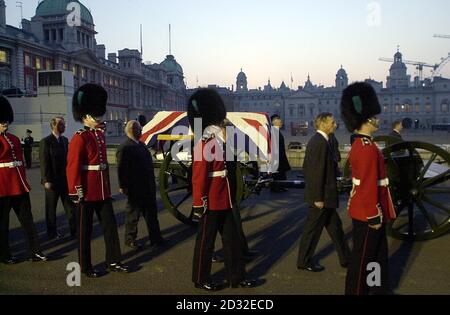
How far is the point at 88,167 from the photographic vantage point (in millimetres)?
4574

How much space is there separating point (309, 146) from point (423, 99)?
376 feet

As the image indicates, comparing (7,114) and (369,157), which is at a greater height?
(7,114)

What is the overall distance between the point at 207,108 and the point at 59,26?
6549 centimetres

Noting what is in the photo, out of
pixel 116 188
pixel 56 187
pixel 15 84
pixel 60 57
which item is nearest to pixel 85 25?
pixel 60 57

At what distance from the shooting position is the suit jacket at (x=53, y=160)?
5977 millimetres

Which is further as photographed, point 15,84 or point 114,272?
point 15,84

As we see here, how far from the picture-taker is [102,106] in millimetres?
4887

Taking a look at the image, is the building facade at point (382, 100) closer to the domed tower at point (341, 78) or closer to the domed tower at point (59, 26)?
the domed tower at point (341, 78)

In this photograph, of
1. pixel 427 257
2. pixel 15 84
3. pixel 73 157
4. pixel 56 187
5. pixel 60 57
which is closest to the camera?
pixel 73 157

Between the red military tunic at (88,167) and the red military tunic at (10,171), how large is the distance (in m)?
0.89

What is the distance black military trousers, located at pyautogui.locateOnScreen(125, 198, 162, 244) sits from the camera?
→ 5523mm

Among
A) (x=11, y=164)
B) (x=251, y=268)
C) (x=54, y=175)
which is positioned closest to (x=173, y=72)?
(x=54, y=175)
